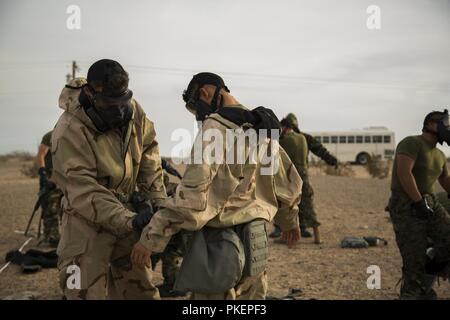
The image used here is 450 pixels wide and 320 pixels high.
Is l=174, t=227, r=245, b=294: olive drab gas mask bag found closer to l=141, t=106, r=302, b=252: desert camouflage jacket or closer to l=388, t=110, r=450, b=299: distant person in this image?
l=141, t=106, r=302, b=252: desert camouflage jacket

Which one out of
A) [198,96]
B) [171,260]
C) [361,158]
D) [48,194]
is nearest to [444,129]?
[198,96]

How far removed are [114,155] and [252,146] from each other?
3.27 ft

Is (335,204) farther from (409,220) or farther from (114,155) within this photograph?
(114,155)

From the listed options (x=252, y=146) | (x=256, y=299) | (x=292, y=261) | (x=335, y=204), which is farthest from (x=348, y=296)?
(x=335, y=204)

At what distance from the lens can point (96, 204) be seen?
348 centimetres

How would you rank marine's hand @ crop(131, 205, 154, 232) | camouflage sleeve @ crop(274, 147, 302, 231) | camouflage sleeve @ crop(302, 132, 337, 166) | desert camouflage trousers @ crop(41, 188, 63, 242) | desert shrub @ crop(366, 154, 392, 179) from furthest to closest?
desert shrub @ crop(366, 154, 392, 179), camouflage sleeve @ crop(302, 132, 337, 166), desert camouflage trousers @ crop(41, 188, 63, 242), camouflage sleeve @ crop(274, 147, 302, 231), marine's hand @ crop(131, 205, 154, 232)

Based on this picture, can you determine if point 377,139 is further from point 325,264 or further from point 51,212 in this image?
point 51,212

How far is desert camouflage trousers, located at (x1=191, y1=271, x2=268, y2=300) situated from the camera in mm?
3141

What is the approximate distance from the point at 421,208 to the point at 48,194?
5.38 m

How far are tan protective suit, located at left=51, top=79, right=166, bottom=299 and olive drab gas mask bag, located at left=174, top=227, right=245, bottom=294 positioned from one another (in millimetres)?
577

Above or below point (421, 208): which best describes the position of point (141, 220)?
above

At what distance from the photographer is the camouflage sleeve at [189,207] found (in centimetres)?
301

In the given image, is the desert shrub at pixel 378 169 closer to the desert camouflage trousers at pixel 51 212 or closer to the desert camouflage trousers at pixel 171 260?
the desert camouflage trousers at pixel 51 212

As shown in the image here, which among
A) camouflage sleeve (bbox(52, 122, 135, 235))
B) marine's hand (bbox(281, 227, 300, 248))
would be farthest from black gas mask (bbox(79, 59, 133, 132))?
marine's hand (bbox(281, 227, 300, 248))
